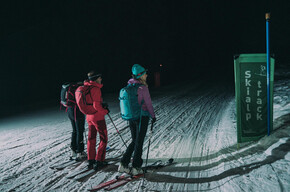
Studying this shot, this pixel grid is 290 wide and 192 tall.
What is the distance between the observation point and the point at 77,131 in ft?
16.3

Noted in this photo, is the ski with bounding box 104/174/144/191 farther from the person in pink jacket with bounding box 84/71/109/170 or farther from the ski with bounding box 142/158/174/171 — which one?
the person in pink jacket with bounding box 84/71/109/170

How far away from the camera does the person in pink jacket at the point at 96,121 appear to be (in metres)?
4.31

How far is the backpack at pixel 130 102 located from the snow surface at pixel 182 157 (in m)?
1.31

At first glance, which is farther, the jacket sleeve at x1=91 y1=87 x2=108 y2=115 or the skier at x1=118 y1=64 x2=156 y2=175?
the jacket sleeve at x1=91 y1=87 x2=108 y2=115

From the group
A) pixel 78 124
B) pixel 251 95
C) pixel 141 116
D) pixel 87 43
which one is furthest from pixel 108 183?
pixel 87 43

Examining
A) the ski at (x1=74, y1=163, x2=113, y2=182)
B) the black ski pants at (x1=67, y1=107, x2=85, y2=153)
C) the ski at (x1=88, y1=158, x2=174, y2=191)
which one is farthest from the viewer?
the black ski pants at (x1=67, y1=107, x2=85, y2=153)

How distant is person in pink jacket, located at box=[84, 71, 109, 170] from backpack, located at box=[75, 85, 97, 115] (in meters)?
0.07

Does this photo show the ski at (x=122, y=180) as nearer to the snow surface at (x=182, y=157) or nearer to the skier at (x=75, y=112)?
the snow surface at (x=182, y=157)

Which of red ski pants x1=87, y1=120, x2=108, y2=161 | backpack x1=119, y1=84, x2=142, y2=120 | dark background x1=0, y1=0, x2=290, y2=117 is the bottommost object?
red ski pants x1=87, y1=120, x2=108, y2=161

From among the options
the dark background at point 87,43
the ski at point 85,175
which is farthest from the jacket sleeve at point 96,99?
the dark background at point 87,43

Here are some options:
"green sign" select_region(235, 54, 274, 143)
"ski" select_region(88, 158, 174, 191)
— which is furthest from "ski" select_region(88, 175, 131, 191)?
"green sign" select_region(235, 54, 274, 143)

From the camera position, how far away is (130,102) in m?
3.88

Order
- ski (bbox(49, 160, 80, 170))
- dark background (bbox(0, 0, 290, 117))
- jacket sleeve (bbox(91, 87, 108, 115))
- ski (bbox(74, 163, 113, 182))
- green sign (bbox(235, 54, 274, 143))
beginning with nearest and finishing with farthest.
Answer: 1. ski (bbox(74, 163, 113, 182))
2. jacket sleeve (bbox(91, 87, 108, 115))
3. green sign (bbox(235, 54, 274, 143))
4. ski (bbox(49, 160, 80, 170))
5. dark background (bbox(0, 0, 290, 117))

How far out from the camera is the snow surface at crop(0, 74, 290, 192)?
12.2 ft
